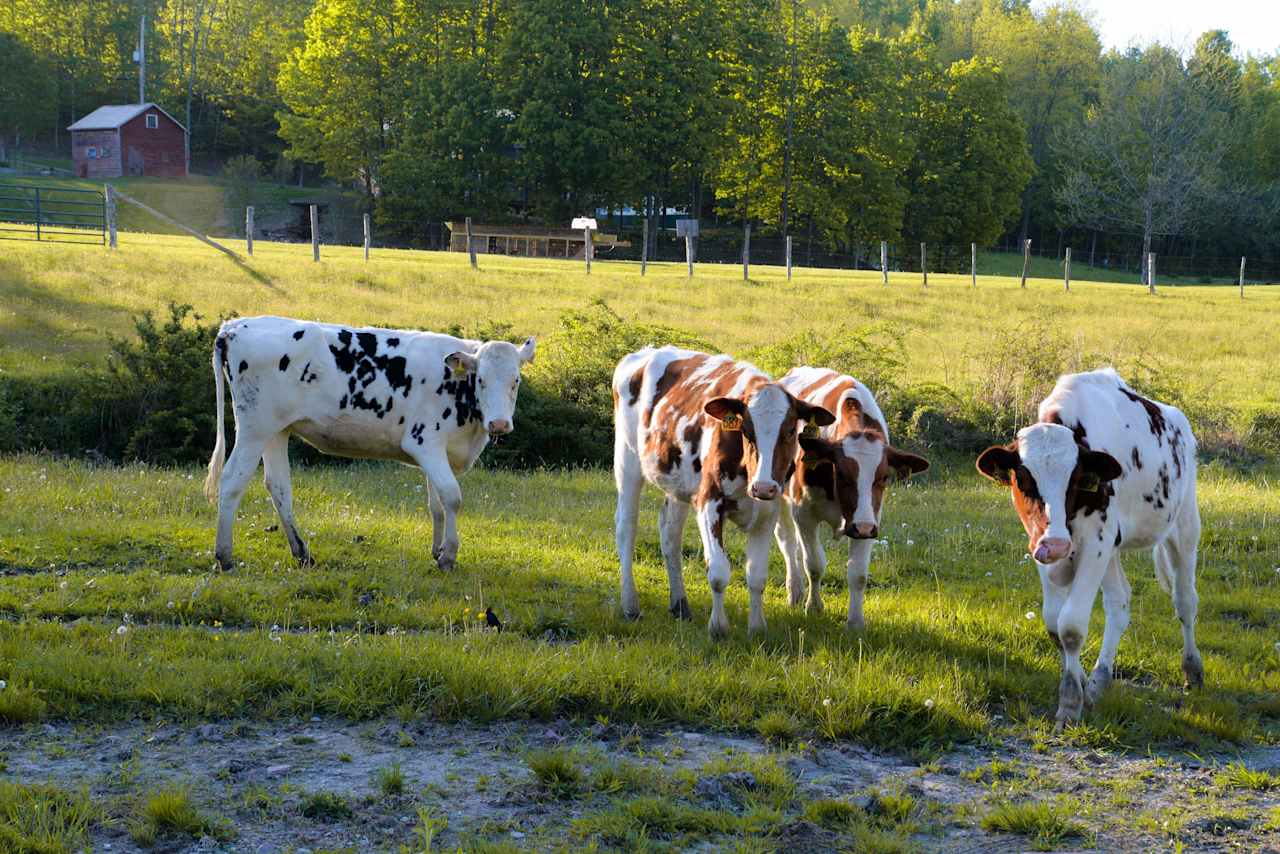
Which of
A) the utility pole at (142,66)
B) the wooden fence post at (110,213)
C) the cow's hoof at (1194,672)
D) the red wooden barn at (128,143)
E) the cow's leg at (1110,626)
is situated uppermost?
the utility pole at (142,66)

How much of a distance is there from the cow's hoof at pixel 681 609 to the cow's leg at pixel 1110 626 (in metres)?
3.02

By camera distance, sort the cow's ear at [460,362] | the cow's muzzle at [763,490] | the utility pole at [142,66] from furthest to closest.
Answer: the utility pole at [142,66], the cow's ear at [460,362], the cow's muzzle at [763,490]

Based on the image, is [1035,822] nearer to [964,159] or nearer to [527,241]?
[527,241]

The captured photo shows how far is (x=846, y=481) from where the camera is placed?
28.3ft

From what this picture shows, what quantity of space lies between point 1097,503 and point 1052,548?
0.60 metres

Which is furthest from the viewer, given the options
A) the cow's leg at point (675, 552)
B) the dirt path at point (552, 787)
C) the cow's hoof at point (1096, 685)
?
the cow's leg at point (675, 552)

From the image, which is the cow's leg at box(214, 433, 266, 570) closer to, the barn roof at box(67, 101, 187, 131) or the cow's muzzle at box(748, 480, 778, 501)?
the cow's muzzle at box(748, 480, 778, 501)

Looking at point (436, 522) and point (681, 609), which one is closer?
point (681, 609)

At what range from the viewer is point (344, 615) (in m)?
8.84

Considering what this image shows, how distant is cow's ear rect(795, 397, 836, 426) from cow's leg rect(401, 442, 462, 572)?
3.45m

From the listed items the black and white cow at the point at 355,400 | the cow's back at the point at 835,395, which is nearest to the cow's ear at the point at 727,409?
the cow's back at the point at 835,395

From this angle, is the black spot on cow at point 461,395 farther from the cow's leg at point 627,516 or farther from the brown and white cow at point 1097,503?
the brown and white cow at point 1097,503

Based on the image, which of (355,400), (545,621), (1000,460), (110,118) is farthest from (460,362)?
(110,118)

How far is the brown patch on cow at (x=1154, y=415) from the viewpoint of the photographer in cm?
786
